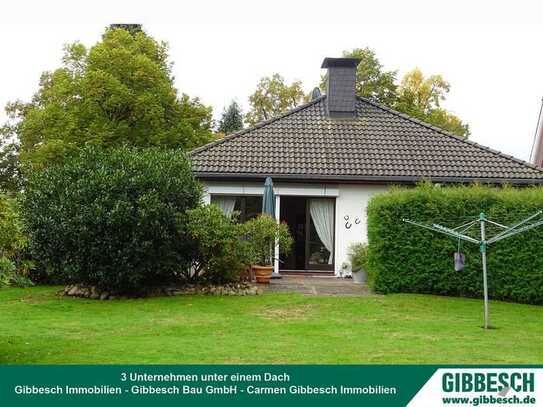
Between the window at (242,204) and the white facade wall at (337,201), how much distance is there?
27cm

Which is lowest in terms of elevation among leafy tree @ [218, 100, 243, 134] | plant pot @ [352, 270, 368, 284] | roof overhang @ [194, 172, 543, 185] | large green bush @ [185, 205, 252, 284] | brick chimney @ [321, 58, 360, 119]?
plant pot @ [352, 270, 368, 284]

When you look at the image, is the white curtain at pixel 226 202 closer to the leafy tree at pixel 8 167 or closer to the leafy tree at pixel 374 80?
the leafy tree at pixel 374 80

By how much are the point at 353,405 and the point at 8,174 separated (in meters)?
47.7

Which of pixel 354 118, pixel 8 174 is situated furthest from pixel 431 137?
pixel 8 174

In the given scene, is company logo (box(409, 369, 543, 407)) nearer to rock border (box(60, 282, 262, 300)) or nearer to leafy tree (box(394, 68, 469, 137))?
rock border (box(60, 282, 262, 300))

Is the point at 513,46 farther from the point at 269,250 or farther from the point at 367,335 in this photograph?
the point at 269,250

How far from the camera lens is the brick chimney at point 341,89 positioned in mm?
23938

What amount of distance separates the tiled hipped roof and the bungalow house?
3 cm

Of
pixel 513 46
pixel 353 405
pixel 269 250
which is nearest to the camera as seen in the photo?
pixel 353 405

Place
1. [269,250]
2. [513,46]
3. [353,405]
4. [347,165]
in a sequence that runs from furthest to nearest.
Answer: [347,165]
[269,250]
[513,46]
[353,405]

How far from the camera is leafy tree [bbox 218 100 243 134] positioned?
50.3 m

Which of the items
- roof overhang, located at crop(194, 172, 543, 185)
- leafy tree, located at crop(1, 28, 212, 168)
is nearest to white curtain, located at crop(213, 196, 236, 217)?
roof overhang, located at crop(194, 172, 543, 185)

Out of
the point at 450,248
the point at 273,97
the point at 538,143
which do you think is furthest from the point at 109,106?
the point at 538,143

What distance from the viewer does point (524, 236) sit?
15422 mm
